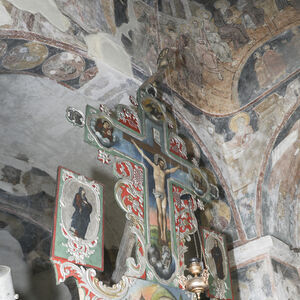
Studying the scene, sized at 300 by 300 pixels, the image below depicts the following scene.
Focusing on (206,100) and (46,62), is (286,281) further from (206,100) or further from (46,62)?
(46,62)

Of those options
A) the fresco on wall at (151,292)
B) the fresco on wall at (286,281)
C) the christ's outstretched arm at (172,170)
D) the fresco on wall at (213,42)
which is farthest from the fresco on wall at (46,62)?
the fresco on wall at (286,281)

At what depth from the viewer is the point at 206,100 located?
32.0 feet

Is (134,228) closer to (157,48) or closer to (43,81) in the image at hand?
(43,81)

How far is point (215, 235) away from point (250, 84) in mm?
4045

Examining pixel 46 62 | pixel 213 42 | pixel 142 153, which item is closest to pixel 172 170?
pixel 142 153

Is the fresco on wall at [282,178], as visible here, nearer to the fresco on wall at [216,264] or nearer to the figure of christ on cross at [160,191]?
the fresco on wall at [216,264]

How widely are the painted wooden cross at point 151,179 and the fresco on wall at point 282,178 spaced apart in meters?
2.15

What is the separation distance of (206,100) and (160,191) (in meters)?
3.83

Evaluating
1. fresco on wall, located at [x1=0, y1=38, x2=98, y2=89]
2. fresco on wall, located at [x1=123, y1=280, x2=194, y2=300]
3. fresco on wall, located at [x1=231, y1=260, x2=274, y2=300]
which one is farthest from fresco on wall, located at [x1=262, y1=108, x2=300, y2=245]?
fresco on wall, located at [x1=0, y1=38, x2=98, y2=89]

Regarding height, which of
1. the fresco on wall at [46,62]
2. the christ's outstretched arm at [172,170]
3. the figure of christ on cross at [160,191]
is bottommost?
the figure of christ on cross at [160,191]

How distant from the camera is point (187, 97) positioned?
30.4 ft

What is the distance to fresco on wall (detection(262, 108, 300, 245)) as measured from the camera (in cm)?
918

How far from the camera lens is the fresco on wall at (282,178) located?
9.18 m

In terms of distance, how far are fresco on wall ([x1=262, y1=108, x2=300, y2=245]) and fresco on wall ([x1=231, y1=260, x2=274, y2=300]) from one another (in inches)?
33.5
